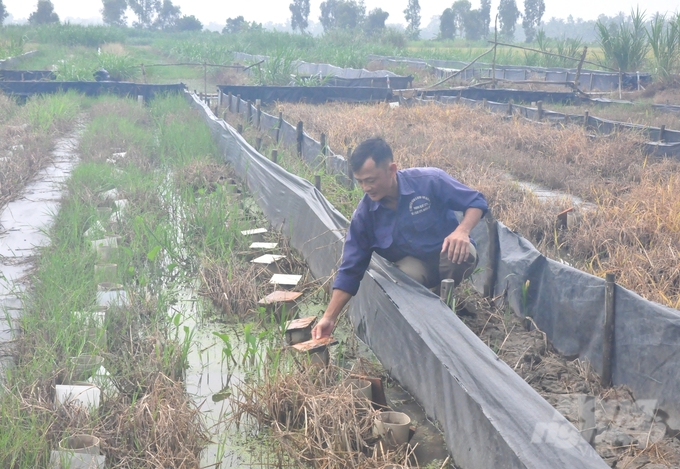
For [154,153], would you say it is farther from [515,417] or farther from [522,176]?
[515,417]

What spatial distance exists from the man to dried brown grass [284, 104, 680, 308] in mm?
1259

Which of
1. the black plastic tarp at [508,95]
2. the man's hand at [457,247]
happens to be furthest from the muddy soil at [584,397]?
the black plastic tarp at [508,95]

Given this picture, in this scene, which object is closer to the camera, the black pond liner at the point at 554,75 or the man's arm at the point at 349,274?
the man's arm at the point at 349,274

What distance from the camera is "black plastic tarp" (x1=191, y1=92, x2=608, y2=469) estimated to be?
2.43 m

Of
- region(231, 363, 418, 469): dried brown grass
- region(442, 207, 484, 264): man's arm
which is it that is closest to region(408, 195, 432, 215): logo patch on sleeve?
region(442, 207, 484, 264): man's arm

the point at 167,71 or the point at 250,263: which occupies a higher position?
the point at 167,71

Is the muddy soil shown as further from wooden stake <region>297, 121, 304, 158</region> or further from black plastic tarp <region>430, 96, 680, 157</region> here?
black plastic tarp <region>430, 96, 680, 157</region>

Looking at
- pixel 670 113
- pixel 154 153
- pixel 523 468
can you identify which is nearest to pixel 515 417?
pixel 523 468

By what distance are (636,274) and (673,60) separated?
1539 centimetres

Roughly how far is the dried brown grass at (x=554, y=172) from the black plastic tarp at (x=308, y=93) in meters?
1.32

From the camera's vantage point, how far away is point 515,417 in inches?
101

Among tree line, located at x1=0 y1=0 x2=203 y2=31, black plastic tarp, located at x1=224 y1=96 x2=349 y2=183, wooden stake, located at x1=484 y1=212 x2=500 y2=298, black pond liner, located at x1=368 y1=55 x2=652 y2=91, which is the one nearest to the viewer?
wooden stake, located at x1=484 y1=212 x2=500 y2=298

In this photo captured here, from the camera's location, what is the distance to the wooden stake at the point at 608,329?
352cm

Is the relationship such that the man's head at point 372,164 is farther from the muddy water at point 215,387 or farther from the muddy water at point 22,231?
the muddy water at point 22,231
